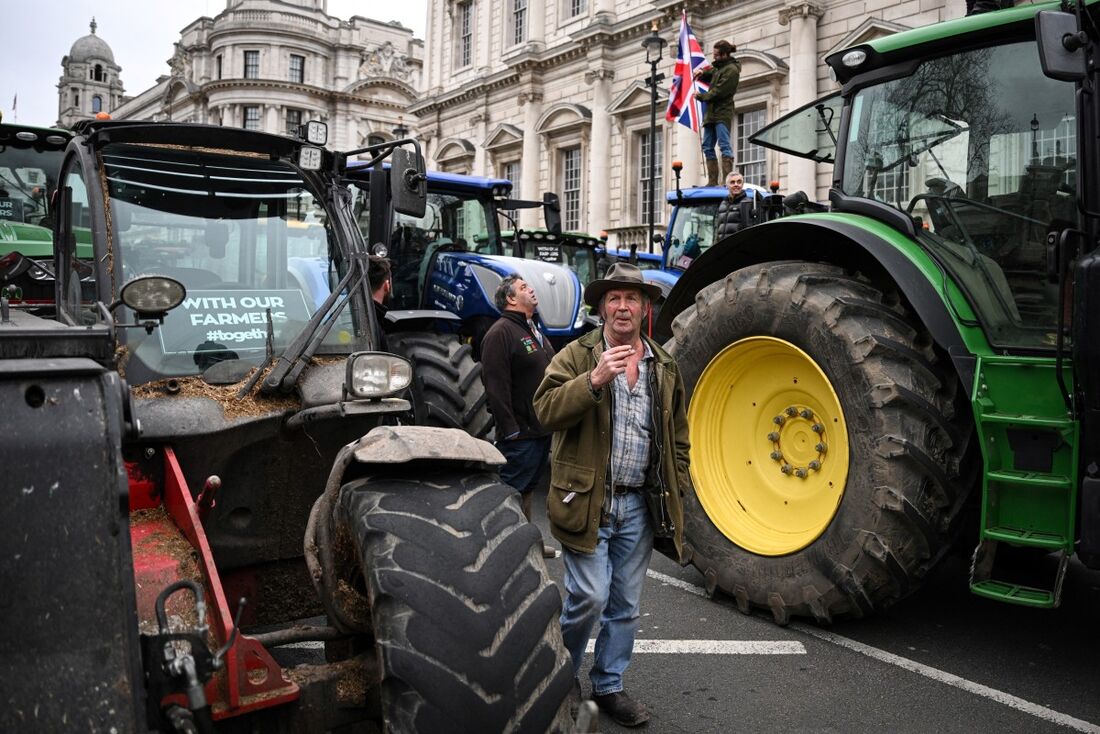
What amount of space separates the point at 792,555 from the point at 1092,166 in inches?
92.6

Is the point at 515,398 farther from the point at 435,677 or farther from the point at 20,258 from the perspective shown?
the point at 435,677

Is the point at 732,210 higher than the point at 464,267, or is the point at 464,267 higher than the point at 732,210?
the point at 732,210

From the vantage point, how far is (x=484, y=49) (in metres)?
33.5

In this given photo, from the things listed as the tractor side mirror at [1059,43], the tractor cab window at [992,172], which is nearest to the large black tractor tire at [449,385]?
the tractor cab window at [992,172]

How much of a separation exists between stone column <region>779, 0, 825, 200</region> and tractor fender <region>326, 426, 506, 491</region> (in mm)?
19844

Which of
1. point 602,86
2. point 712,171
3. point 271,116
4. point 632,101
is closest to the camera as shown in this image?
point 712,171

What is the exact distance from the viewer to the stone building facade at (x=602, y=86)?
71.4 feet

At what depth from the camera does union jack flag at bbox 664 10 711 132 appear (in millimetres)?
17109

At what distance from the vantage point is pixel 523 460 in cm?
663

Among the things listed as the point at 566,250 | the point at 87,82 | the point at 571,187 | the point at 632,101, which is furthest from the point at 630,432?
the point at 87,82

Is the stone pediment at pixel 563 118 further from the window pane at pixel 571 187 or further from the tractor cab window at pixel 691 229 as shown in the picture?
the tractor cab window at pixel 691 229

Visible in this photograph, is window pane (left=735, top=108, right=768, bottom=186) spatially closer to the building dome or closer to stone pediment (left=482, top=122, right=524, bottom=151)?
stone pediment (left=482, top=122, right=524, bottom=151)

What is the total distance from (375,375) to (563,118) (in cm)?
2731

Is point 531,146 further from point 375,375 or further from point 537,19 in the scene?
point 375,375
